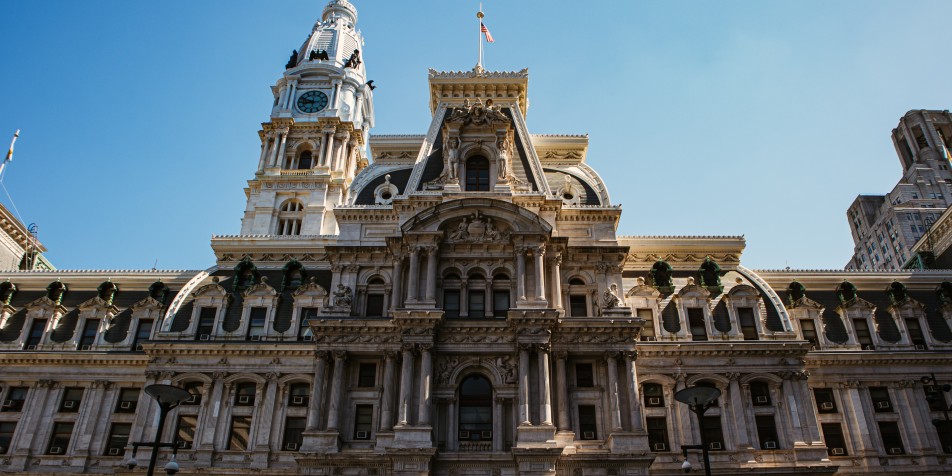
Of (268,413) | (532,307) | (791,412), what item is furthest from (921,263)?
(268,413)

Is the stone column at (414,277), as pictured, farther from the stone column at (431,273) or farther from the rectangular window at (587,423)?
the rectangular window at (587,423)

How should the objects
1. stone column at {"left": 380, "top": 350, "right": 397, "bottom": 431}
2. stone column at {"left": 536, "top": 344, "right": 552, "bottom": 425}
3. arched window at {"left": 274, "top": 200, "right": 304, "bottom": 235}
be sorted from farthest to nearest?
arched window at {"left": 274, "top": 200, "right": 304, "bottom": 235} < stone column at {"left": 380, "top": 350, "right": 397, "bottom": 431} < stone column at {"left": 536, "top": 344, "right": 552, "bottom": 425}

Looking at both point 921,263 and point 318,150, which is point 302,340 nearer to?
point 921,263

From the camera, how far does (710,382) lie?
45.1 m

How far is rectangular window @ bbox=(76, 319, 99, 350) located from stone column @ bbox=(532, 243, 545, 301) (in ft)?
90.4

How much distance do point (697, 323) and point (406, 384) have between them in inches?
725

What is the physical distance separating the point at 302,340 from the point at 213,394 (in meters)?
5.79

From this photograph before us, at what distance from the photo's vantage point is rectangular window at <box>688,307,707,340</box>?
4650 cm

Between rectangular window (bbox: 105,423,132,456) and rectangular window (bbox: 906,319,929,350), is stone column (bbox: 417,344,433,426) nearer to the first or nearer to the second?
rectangular window (bbox: 105,423,132,456)

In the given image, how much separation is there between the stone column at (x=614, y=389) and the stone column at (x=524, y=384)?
4.48 m

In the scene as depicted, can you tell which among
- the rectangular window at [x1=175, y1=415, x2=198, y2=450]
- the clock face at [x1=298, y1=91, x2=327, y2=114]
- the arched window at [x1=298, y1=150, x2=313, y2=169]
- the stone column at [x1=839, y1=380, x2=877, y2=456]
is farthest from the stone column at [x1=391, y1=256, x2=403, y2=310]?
the clock face at [x1=298, y1=91, x2=327, y2=114]

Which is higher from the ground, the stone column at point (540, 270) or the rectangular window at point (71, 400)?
the stone column at point (540, 270)

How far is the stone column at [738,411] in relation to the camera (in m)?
42.7

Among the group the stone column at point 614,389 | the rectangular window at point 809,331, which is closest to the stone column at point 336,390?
the stone column at point 614,389
